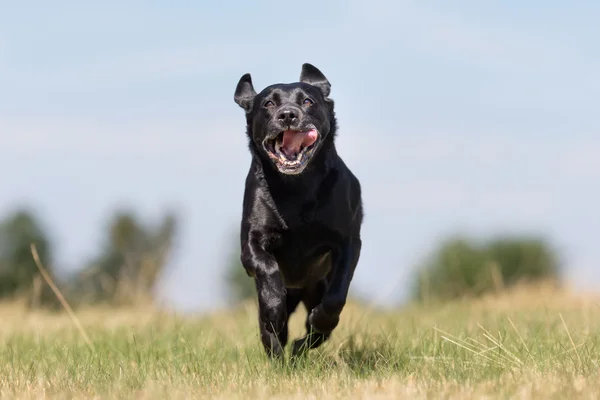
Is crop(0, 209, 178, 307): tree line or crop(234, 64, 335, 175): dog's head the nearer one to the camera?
crop(234, 64, 335, 175): dog's head

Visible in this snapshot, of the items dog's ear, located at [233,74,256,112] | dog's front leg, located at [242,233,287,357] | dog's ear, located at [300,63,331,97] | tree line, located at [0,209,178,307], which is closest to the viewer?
dog's front leg, located at [242,233,287,357]

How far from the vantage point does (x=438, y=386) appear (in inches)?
178

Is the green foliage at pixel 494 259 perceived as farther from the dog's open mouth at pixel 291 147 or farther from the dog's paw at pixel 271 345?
the dog's open mouth at pixel 291 147

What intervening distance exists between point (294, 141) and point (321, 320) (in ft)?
4.04

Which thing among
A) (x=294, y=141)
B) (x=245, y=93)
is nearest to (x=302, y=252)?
(x=294, y=141)

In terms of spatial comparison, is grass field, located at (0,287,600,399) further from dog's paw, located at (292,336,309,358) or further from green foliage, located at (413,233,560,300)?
green foliage, located at (413,233,560,300)

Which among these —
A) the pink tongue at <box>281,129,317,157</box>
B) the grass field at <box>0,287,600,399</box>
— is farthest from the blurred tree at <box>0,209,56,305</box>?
the pink tongue at <box>281,129,317,157</box>

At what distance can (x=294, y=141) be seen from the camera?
18.5ft

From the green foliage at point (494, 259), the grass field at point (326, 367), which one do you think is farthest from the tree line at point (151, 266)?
the grass field at point (326, 367)

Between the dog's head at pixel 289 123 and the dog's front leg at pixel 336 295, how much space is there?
727 millimetres

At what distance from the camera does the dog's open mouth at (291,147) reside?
555 cm

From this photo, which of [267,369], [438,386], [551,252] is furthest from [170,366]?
[551,252]

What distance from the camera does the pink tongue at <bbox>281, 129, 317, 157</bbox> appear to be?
5609 millimetres

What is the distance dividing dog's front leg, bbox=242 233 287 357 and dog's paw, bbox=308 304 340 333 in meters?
0.20
